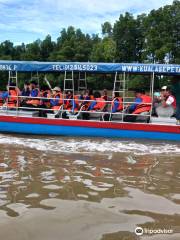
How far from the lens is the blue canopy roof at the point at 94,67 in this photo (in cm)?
1159

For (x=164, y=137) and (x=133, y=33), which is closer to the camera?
(x=164, y=137)

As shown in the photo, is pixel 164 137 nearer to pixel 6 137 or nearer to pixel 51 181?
pixel 6 137

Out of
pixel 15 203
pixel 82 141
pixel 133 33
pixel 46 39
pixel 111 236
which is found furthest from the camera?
pixel 46 39

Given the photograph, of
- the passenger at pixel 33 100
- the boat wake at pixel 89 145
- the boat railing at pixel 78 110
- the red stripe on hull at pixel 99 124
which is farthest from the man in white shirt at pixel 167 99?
the passenger at pixel 33 100

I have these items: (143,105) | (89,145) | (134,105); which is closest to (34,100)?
(89,145)

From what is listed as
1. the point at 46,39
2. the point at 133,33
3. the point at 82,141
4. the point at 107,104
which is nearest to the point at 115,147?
the point at 82,141

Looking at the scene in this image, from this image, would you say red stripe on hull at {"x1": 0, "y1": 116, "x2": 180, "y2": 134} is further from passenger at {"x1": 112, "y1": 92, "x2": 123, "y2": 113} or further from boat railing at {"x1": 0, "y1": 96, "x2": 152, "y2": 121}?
passenger at {"x1": 112, "y1": 92, "x2": 123, "y2": 113}

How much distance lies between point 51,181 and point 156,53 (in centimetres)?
3407

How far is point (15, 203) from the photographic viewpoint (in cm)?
604

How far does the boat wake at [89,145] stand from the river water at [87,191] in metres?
0.03

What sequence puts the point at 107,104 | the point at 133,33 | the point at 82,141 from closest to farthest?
the point at 82,141, the point at 107,104, the point at 133,33

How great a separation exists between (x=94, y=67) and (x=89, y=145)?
7.85 ft

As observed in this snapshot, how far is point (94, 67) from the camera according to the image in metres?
11.9

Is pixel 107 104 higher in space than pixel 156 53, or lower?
lower
